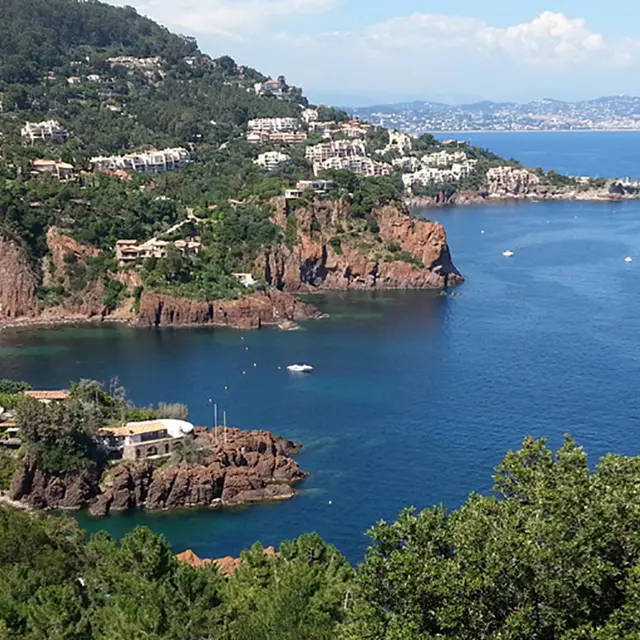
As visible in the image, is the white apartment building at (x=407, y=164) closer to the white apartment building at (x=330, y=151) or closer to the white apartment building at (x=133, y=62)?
the white apartment building at (x=330, y=151)

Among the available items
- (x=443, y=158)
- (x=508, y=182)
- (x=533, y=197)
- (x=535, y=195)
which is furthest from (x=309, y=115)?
(x=535, y=195)

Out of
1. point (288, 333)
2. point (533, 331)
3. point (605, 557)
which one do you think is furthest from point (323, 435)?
point (605, 557)

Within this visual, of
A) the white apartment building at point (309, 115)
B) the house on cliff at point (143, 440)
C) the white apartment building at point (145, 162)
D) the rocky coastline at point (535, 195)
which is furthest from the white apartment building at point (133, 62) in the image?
the house on cliff at point (143, 440)

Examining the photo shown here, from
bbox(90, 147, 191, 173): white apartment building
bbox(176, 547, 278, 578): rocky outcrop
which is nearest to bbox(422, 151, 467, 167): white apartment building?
bbox(90, 147, 191, 173): white apartment building

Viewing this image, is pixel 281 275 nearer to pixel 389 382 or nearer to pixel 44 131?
pixel 389 382

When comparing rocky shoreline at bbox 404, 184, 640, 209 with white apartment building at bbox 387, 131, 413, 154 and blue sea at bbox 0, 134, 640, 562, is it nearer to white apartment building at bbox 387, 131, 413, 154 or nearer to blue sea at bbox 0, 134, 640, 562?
white apartment building at bbox 387, 131, 413, 154
